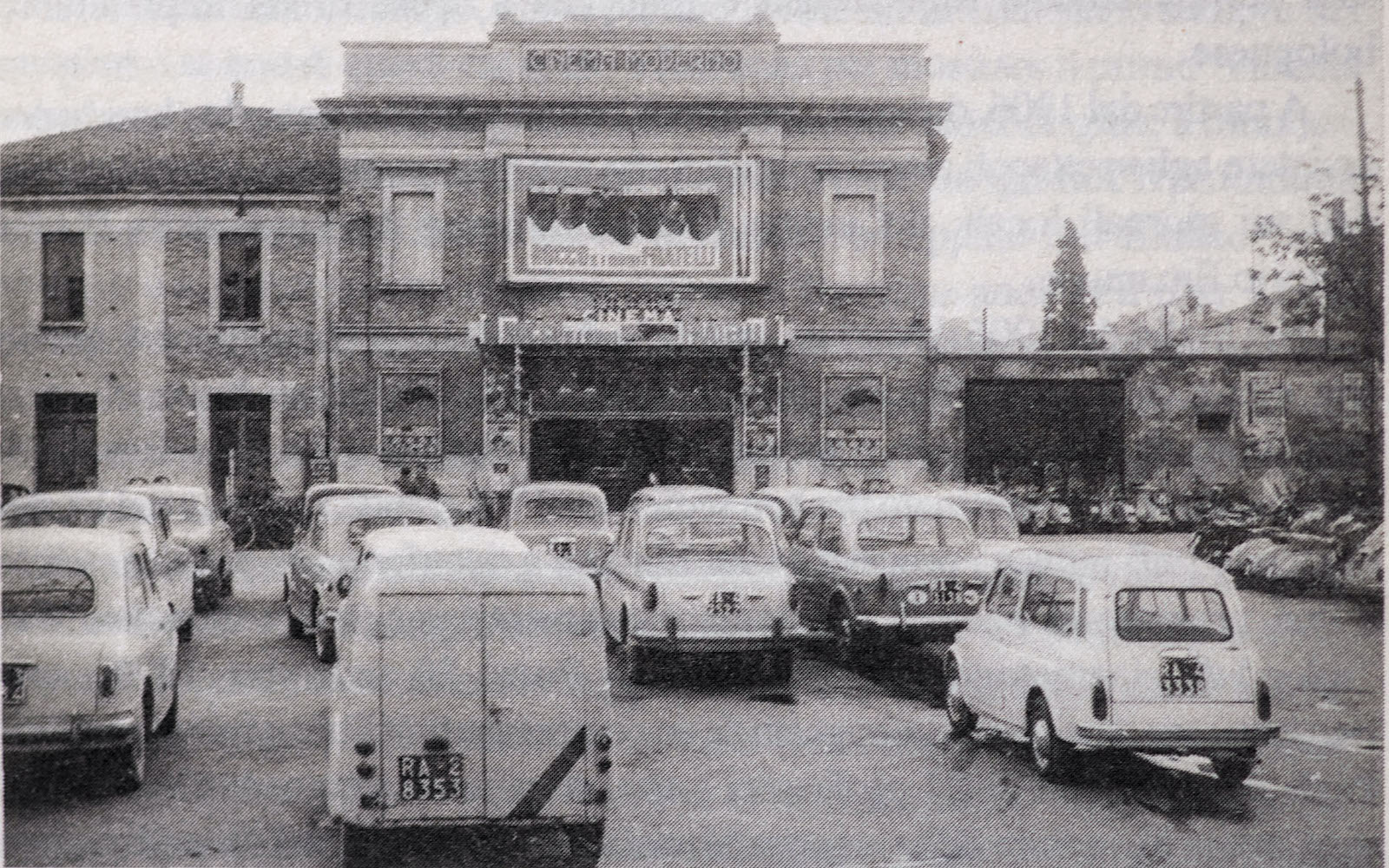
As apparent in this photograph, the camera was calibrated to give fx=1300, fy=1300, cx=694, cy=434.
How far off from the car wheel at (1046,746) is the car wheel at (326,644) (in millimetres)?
5694

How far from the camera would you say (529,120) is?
21.1m

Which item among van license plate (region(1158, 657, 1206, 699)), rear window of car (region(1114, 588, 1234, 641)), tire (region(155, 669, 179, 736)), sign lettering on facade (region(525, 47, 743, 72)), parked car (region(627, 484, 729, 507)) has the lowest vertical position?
tire (region(155, 669, 179, 736))

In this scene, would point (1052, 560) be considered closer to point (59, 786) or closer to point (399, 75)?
point (59, 786)

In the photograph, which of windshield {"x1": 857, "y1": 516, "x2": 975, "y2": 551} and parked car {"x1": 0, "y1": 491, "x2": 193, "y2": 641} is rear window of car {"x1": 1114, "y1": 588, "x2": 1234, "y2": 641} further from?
parked car {"x1": 0, "y1": 491, "x2": 193, "y2": 641}

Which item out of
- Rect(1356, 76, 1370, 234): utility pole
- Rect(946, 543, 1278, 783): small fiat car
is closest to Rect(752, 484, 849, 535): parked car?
Rect(946, 543, 1278, 783): small fiat car

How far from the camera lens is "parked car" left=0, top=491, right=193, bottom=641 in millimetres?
7746

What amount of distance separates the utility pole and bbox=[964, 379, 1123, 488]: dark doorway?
5.84 meters

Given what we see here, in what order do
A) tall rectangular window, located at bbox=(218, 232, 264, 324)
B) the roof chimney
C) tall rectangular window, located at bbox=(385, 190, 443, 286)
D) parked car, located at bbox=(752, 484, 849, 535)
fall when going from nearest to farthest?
the roof chimney
tall rectangular window, located at bbox=(218, 232, 264, 324)
parked car, located at bbox=(752, 484, 849, 535)
tall rectangular window, located at bbox=(385, 190, 443, 286)

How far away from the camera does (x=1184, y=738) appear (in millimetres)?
6918

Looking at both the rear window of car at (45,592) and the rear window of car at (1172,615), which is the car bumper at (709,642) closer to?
the rear window of car at (1172,615)

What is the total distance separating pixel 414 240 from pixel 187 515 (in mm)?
→ 9808

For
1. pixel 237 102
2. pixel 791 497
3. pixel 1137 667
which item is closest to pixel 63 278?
pixel 237 102

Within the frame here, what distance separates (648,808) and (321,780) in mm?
1916

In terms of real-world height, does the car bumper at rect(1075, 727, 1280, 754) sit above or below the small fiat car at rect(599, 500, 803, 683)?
below
